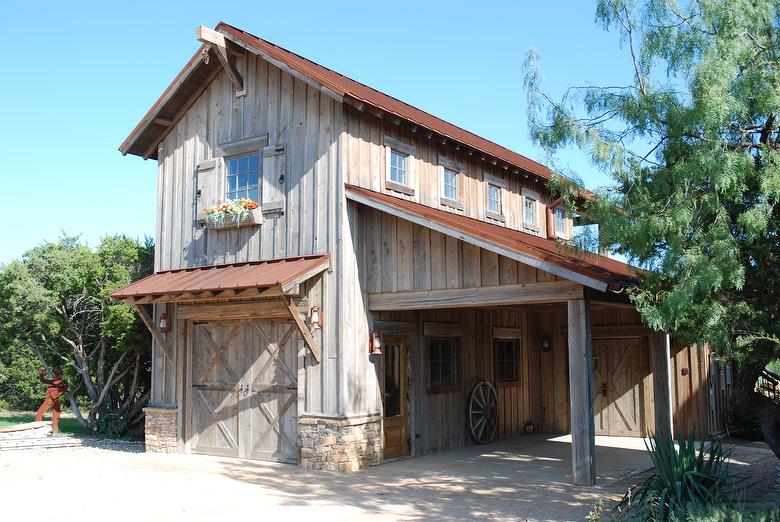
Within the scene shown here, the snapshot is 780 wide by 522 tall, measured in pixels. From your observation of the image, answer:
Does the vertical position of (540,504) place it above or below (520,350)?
below

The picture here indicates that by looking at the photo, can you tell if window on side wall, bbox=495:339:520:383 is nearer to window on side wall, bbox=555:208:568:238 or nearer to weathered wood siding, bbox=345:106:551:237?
weathered wood siding, bbox=345:106:551:237

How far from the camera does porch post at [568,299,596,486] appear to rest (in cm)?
980

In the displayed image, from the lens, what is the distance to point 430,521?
798cm

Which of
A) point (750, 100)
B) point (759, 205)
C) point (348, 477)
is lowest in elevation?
point (348, 477)

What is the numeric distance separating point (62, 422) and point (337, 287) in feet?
40.0

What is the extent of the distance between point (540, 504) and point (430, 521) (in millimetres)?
1601

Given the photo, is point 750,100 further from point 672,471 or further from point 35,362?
point 35,362

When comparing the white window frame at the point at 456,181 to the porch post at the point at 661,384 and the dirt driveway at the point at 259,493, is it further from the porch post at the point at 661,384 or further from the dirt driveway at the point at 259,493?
the dirt driveway at the point at 259,493

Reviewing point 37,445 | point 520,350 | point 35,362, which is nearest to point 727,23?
point 520,350

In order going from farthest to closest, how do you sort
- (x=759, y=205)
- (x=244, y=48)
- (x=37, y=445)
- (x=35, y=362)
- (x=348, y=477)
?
(x=35, y=362), (x=37, y=445), (x=244, y=48), (x=348, y=477), (x=759, y=205)

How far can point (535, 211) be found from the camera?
17688 mm

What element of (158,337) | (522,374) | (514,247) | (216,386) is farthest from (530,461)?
(158,337)

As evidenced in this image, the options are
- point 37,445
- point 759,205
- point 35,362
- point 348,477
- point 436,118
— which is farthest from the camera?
point 35,362

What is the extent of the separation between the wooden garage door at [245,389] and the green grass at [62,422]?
498cm
